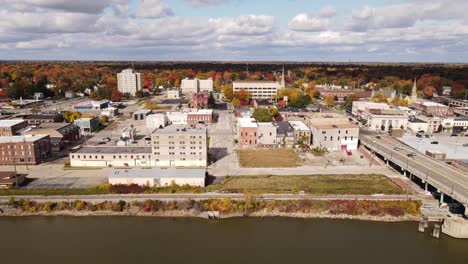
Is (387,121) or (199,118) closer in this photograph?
(387,121)

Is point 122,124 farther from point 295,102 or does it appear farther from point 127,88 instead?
point 127,88

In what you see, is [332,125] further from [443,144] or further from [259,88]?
[259,88]

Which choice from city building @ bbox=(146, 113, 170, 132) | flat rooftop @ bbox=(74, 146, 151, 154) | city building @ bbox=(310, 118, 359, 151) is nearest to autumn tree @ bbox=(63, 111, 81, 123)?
city building @ bbox=(146, 113, 170, 132)

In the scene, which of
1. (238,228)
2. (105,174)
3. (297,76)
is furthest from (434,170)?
(297,76)

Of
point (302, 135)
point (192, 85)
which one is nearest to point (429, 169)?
point (302, 135)

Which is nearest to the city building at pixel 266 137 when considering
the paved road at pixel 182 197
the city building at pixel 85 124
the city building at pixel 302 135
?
the city building at pixel 302 135

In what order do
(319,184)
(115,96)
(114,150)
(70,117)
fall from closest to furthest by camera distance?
(319,184), (114,150), (70,117), (115,96)

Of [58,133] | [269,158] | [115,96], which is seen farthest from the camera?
[115,96]

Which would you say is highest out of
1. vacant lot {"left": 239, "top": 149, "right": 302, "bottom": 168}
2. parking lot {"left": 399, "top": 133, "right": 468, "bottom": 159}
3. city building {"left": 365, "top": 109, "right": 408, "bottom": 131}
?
city building {"left": 365, "top": 109, "right": 408, "bottom": 131}

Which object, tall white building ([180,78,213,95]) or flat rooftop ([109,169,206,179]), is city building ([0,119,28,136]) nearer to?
flat rooftop ([109,169,206,179])
